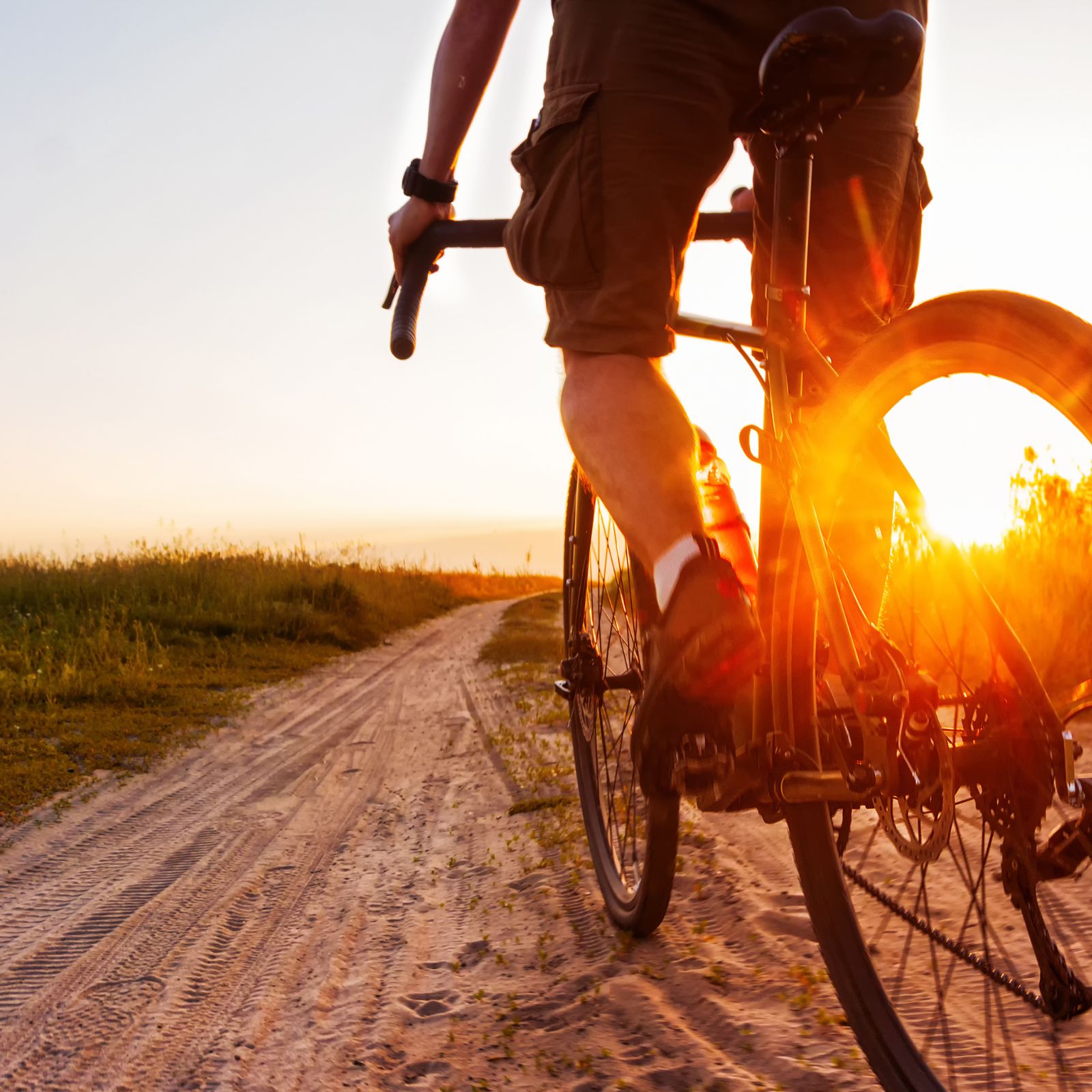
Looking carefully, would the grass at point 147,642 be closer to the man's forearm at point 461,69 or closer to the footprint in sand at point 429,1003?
the footprint in sand at point 429,1003

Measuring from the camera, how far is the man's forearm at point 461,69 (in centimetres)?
162

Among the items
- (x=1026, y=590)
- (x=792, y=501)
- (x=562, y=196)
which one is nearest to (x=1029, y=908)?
(x=792, y=501)

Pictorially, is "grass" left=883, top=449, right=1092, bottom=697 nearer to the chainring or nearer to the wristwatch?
the chainring

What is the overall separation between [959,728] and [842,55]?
0.92m

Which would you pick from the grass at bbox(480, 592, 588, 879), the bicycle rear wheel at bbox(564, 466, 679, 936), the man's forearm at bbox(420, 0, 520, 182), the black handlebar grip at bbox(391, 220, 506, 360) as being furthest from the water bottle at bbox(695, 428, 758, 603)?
the grass at bbox(480, 592, 588, 879)

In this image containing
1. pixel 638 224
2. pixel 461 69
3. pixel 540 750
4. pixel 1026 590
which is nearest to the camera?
pixel 638 224

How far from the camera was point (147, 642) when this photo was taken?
784 centimetres

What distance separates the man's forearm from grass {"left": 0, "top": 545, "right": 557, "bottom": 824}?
10.2 feet

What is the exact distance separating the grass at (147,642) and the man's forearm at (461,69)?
3100 millimetres

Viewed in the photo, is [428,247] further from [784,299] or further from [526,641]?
[526,641]

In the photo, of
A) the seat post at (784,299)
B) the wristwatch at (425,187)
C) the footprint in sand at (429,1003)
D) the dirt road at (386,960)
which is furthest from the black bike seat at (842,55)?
the footprint in sand at (429,1003)

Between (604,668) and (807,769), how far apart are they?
1.11 meters

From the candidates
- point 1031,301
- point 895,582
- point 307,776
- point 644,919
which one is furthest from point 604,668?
point 307,776

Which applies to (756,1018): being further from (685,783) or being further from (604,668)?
(604,668)
